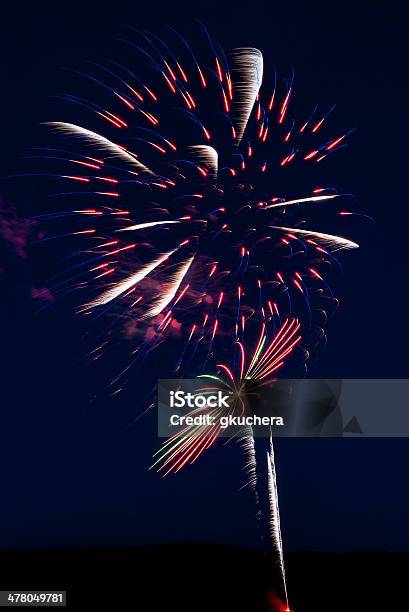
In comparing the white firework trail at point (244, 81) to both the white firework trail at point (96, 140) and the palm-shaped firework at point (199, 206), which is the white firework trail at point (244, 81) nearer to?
the palm-shaped firework at point (199, 206)

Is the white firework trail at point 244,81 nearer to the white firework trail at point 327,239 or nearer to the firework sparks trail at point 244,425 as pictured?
the white firework trail at point 327,239

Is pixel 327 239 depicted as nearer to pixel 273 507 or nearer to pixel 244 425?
pixel 244 425

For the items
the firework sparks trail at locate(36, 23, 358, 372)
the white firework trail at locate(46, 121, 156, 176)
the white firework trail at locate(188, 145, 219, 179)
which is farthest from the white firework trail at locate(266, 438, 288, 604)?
the white firework trail at locate(46, 121, 156, 176)

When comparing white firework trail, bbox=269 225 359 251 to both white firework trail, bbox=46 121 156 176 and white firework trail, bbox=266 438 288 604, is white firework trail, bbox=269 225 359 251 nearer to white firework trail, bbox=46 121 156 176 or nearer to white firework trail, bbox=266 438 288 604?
white firework trail, bbox=46 121 156 176

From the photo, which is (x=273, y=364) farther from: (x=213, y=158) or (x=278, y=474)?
(x=213, y=158)

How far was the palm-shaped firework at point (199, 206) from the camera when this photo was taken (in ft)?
11.3

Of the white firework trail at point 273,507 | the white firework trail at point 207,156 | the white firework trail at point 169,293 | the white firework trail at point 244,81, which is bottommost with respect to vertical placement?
the white firework trail at point 273,507

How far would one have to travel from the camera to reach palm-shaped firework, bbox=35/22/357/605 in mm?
3439

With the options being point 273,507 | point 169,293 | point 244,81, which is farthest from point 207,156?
point 273,507

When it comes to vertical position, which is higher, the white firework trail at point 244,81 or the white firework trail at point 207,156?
the white firework trail at point 244,81

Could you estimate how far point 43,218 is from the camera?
3.44 m

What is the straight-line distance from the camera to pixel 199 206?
3488mm

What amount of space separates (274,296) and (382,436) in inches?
39.0

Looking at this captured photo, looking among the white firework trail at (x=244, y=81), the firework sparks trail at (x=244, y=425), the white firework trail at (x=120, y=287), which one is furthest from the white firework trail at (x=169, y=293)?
the white firework trail at (x=244, y=81)
